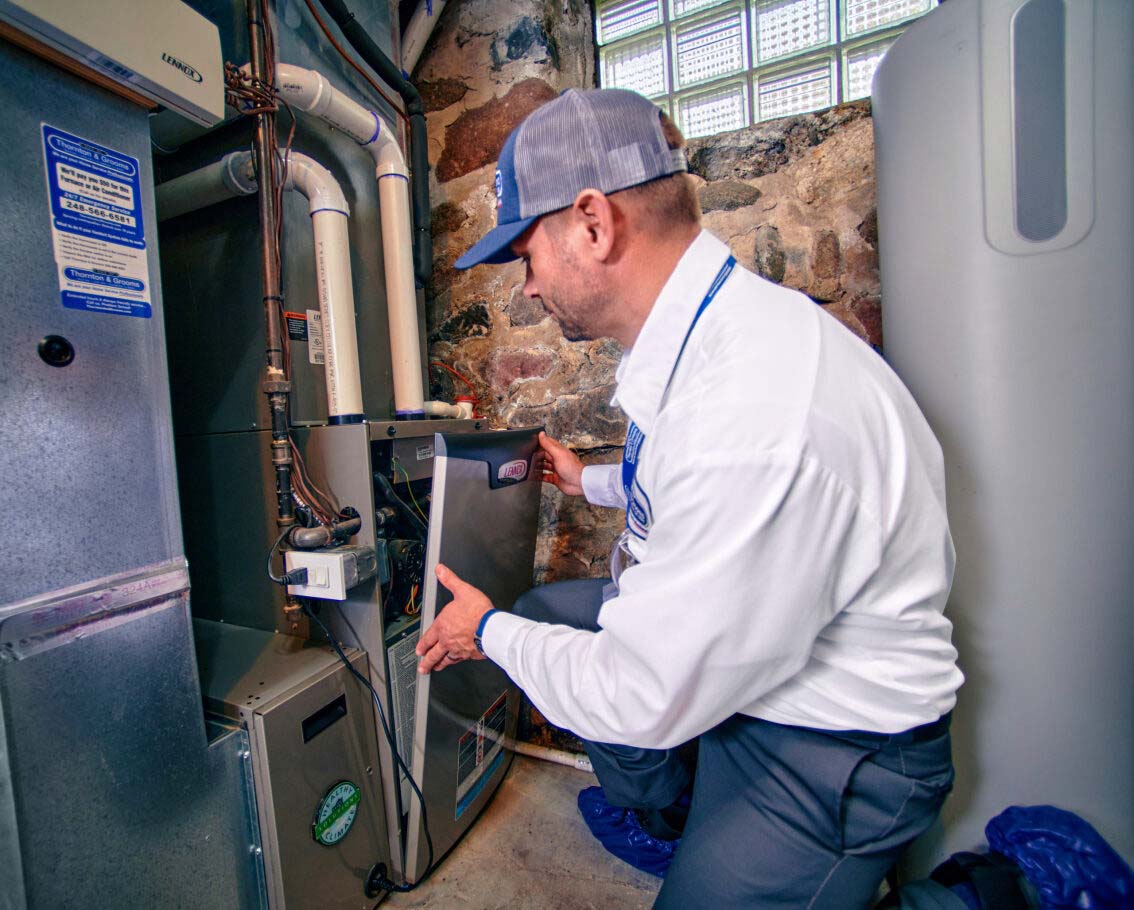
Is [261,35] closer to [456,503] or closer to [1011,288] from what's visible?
[456,503]

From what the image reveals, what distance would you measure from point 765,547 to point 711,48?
57.8 inches

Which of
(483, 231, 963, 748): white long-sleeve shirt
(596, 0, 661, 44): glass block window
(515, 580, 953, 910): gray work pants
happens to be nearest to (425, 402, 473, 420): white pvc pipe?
(483, 231, 963, 748): white long-sleeve shirt

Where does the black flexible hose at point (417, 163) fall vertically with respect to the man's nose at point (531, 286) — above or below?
above

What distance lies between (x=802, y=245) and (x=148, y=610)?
1390 millimetres

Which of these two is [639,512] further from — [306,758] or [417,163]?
[417,163]

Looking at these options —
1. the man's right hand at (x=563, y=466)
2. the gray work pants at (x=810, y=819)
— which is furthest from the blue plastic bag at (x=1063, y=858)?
the man's right hand at (x=563, y=466)

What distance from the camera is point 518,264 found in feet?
4.67

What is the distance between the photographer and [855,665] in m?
0.66

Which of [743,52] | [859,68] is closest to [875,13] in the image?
[859,68]

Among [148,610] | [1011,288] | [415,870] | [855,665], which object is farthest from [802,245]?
[415,870]

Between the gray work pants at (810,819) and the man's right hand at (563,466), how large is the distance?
0.63m

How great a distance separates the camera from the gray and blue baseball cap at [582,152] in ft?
2.30

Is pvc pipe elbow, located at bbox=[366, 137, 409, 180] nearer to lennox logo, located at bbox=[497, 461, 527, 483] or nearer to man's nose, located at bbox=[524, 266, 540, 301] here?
man's nose, located at bbox=[524, 266, 540, 301]

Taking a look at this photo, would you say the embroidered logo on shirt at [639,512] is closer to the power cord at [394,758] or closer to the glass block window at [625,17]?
the power cord at [394,758]
